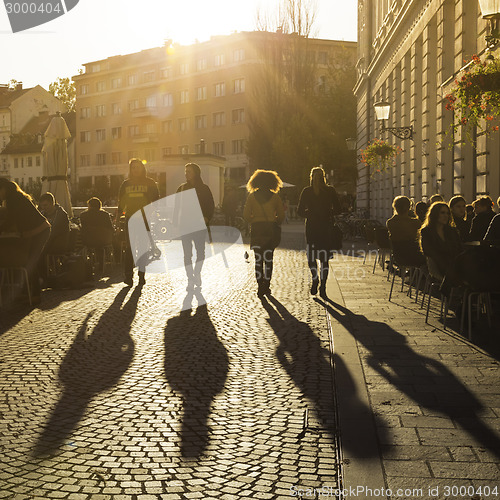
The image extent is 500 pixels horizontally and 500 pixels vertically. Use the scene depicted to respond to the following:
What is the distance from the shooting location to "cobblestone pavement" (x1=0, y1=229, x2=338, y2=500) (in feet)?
12.9

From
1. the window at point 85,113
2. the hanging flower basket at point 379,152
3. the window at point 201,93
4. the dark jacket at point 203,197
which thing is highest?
the window at point 201,93

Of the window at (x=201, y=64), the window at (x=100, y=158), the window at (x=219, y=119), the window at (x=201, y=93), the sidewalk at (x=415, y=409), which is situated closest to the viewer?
the sidewalk at (x=415, y=409)

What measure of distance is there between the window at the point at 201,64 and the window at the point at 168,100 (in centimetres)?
473

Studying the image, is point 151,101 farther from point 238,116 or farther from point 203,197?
point 203,197

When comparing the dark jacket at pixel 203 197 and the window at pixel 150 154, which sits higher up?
the window at pixel 150 154

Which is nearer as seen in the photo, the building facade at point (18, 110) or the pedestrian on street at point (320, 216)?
the pedestrian on street at point (320, 216)

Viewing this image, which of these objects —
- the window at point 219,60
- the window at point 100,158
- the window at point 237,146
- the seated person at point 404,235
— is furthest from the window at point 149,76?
the seated person at point 404,235

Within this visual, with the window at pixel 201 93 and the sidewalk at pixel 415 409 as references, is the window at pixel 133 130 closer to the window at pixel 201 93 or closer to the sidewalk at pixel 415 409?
the window at pixel 201 93

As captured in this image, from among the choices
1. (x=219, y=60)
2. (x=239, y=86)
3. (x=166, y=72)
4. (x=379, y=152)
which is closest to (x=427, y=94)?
(x=379, y=152)

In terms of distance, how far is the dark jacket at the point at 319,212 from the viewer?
1132cm

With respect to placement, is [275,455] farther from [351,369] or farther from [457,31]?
[457,31]

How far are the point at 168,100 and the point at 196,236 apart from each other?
233 ft

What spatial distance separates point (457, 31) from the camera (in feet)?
59.4

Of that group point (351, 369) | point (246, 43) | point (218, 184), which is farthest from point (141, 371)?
point (246, 43)
